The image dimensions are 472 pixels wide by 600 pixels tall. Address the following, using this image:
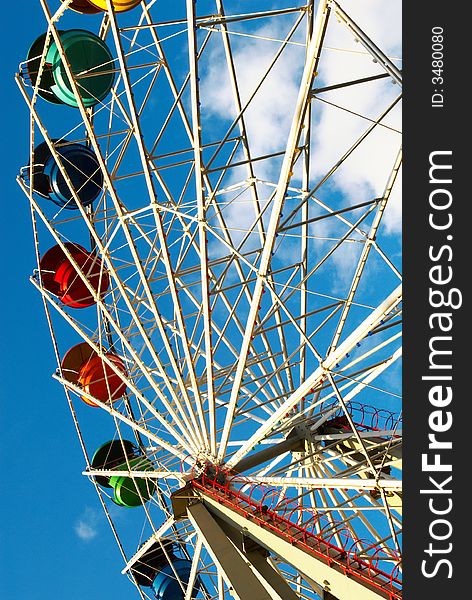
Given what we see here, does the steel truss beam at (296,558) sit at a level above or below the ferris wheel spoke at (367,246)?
below

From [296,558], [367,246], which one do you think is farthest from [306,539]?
[367,246]

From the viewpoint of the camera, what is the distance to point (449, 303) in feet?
29.8

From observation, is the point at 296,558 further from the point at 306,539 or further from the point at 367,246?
the point at 367,246

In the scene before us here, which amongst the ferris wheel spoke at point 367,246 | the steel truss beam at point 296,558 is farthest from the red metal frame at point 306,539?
the ferris wheel spoke at point 367,246

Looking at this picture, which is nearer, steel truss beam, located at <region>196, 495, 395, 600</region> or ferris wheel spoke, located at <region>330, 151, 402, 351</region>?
steel truss beam, located at <region>196, 495, 395, 600</region>

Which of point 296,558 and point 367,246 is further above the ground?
point 367,246

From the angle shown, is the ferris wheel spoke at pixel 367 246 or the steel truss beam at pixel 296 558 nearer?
the steel truss beam at pixel 296 558

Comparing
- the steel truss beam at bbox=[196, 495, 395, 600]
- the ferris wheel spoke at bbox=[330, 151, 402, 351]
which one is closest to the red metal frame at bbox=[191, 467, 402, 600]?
the steel truss beam at bbox=[196, 495, 395, 600]

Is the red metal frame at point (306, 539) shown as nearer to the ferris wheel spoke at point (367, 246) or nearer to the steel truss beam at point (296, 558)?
the steel truss beam at point (296, 558)

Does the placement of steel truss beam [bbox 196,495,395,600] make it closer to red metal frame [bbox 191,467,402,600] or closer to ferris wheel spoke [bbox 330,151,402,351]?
red metal frame [bbox 191,467,402,600]

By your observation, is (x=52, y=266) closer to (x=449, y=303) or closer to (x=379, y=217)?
(x=379, y=217)

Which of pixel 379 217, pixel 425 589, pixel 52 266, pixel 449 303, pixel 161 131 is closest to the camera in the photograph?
pixel 425 589
